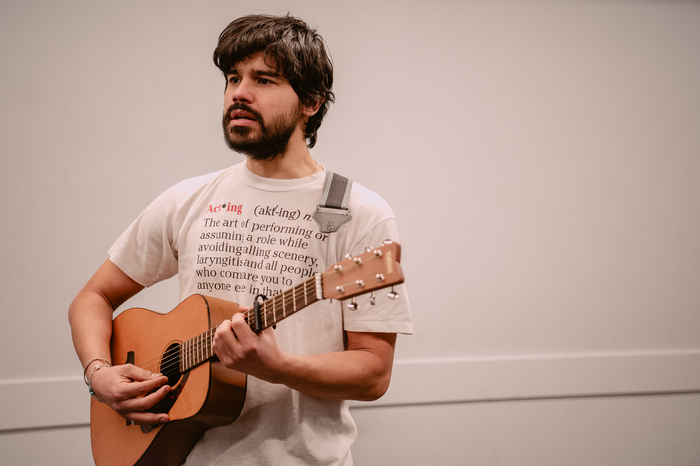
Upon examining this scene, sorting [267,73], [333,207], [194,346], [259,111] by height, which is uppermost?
[267,73]

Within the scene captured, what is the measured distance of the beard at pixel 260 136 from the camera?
4.05ft

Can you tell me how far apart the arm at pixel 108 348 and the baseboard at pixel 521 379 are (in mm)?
969

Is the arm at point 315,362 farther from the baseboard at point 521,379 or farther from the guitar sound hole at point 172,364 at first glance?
the baseboard at point 521,379

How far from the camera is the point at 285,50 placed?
1.27m

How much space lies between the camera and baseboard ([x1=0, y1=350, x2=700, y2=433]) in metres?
2.16

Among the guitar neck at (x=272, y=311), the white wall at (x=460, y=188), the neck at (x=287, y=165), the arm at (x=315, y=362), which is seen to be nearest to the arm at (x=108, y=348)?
the guitar neck at (x=272, y=311)

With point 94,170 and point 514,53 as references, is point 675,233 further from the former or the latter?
point 94,170

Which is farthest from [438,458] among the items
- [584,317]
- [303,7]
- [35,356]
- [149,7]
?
[149,7]

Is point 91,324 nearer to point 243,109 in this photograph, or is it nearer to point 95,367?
point 95,367

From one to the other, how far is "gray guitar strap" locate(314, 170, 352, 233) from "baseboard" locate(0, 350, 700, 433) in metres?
1.40

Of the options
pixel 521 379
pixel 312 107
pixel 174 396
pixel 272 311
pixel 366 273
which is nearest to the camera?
pixel 366 273

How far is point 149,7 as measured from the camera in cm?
228

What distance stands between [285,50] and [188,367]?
0.83 metres

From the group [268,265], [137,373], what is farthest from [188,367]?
[268,265]
